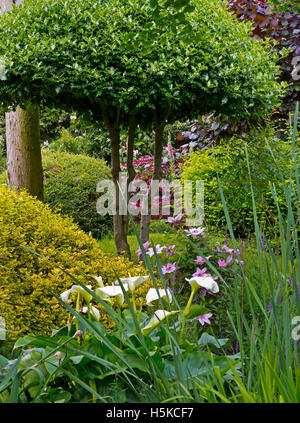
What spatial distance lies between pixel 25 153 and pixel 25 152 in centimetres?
1

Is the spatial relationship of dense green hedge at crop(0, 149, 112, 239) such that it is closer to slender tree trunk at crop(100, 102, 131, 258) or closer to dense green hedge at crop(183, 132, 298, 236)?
dense green hedge at crop(183, 132, 298, 236)

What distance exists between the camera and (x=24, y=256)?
2.47 m

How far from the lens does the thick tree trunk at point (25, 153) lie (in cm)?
488

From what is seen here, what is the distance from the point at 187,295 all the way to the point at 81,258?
76 cm

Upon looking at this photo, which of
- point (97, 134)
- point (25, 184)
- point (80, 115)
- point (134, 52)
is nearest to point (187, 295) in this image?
point (134, 52)

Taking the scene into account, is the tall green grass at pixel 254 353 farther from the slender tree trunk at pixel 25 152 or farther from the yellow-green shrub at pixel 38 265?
the slender tree trunk at pixel 25 152

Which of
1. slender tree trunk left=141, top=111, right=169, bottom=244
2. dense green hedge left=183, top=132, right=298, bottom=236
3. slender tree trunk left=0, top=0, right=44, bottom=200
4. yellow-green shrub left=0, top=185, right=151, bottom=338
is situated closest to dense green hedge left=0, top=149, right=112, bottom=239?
slender tree trunk left=0, top=0, right=44, bottom=200

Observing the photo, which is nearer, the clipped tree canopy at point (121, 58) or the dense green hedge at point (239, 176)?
the clipped tree canopy at point (121, 58)

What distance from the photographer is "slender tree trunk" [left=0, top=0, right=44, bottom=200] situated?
488 centimetres

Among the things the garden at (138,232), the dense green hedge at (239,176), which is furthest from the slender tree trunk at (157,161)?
the dense green hedge at (239,176)

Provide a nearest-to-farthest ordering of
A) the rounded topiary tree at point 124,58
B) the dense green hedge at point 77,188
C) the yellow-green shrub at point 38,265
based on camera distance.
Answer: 1. the yellow-green shrub at point 38,265
2. the rounded topiary tree at point 124,58
3. the dense green hedge at point 77,188

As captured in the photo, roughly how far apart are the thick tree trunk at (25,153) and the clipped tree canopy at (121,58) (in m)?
1.22

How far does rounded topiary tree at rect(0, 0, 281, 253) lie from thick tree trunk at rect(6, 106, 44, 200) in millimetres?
1246
